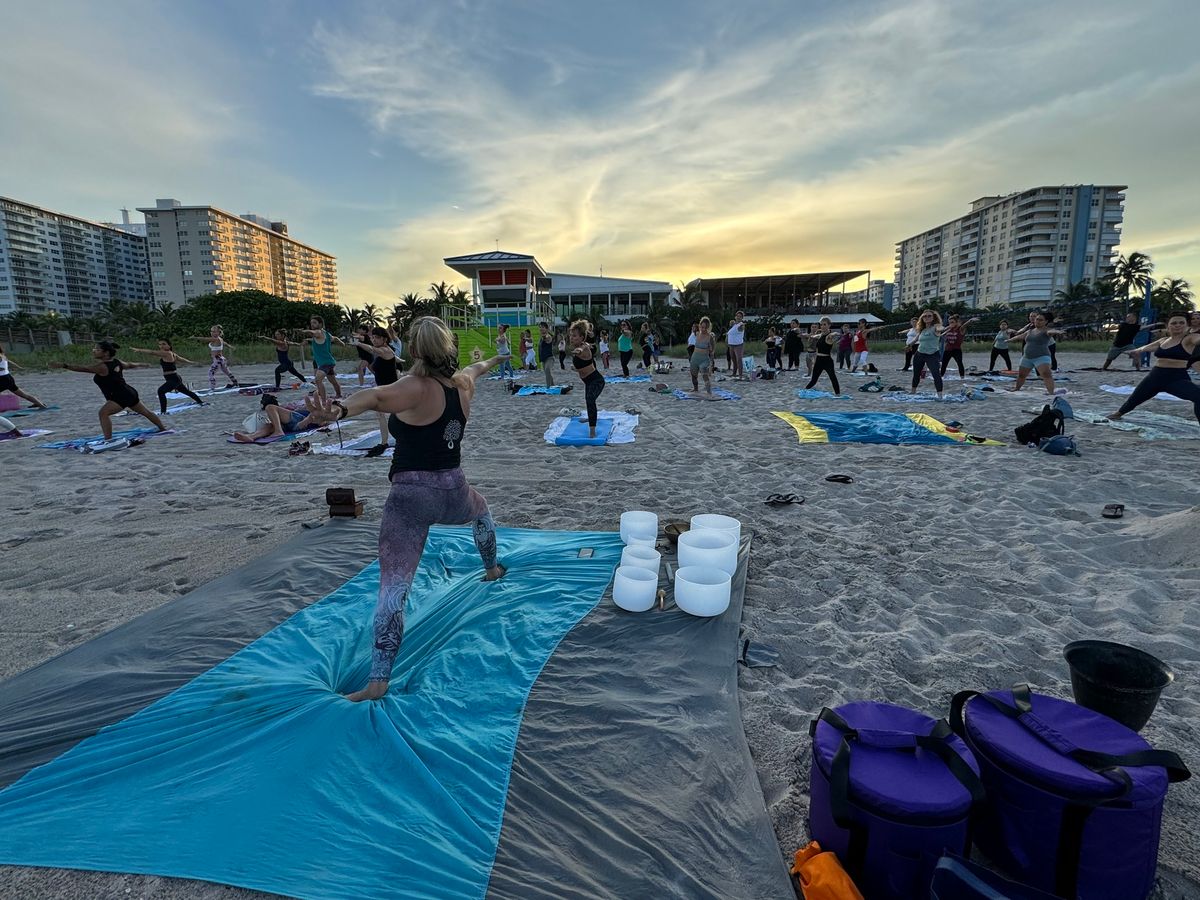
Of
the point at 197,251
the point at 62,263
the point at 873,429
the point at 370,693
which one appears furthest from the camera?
the point at 62,263

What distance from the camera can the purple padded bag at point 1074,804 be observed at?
5.48 ft

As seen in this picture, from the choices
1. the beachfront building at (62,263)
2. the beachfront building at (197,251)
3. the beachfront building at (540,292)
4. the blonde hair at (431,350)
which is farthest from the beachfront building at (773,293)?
the beachfront building at (62,263)

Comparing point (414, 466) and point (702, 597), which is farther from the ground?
point (414, 466)

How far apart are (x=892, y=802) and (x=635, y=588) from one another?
207 cm

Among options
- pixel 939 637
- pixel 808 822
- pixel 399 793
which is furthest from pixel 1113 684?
pixel 399 793

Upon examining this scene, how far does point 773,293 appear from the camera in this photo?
66.6 m

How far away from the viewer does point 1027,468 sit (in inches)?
271

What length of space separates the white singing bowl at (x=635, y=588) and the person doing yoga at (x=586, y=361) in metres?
5.17

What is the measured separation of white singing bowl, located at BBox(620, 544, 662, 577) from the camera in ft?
12.5

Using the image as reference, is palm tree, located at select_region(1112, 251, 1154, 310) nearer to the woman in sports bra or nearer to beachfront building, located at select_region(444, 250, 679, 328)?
beachfront building, located at select_region(444, 250, 679, 328)

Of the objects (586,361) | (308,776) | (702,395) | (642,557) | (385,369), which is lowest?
(308,776)

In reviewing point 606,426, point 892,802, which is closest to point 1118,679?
point 892,802

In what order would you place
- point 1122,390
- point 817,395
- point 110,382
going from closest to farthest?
1. point 110,382
2. point 1122,390
3. point 817,395

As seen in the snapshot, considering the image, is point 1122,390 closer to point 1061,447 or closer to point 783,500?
point 1061,447
